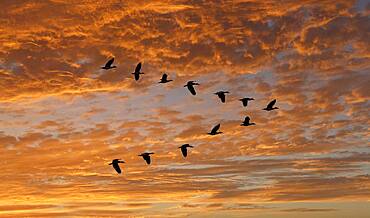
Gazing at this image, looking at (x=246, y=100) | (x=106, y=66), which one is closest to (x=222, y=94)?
(x=246, y=100)

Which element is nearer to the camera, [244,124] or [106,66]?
[106,66]

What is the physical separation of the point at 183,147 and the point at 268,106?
425 inches

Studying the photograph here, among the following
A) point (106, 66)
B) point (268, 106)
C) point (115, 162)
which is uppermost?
point (106, 66)

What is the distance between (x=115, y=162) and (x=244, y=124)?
15.4 metres

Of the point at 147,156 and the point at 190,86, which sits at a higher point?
the point at 190,86

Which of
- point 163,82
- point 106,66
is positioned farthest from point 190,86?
point 106,66

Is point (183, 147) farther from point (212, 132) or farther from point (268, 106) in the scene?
point (268, 106)

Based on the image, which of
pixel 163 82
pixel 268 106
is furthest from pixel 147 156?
pixel 268 106

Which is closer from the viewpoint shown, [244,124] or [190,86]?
Result: [190,86]

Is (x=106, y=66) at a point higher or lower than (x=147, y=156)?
higher

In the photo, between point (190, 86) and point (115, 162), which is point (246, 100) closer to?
point (190, 86)

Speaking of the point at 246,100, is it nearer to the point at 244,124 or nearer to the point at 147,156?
the point at 244,124

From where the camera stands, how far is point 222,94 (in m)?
68.2

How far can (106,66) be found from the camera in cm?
6594
